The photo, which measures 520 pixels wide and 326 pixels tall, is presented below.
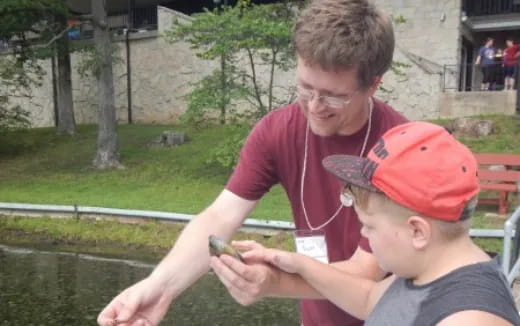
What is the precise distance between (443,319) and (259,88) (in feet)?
32.3

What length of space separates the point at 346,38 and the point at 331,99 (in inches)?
7.5

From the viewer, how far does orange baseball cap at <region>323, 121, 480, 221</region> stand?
1181 mm

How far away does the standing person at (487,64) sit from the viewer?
564 inches

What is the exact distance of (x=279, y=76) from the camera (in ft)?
44.8

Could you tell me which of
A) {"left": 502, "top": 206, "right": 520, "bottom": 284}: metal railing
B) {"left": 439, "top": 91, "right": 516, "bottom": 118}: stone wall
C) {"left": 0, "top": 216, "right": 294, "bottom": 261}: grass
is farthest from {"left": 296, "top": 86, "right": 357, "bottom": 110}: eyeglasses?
{"left": 439, "top": 91, "right": 516, "bottom": 118}: stone wall

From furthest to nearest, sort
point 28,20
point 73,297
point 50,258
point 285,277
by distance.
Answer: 1. point 28,20
2. point 50,258
3. point 73,297
4. point 285,277

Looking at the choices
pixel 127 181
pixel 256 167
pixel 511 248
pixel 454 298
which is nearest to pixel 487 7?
pixel 127 181

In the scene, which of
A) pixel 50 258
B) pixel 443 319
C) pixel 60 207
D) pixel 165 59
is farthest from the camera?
pixel 165 59

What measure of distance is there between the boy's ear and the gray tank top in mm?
85

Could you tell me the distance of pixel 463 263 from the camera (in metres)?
1.20

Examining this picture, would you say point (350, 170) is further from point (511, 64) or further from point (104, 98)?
point (511, 64)

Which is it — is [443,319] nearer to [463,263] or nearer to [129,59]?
[463,263]

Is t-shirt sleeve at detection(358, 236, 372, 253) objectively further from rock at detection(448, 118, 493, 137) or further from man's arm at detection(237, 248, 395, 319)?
rock at detection(448, 118, 493, 137)

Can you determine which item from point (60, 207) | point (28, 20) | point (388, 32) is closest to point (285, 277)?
point (388, 32)
